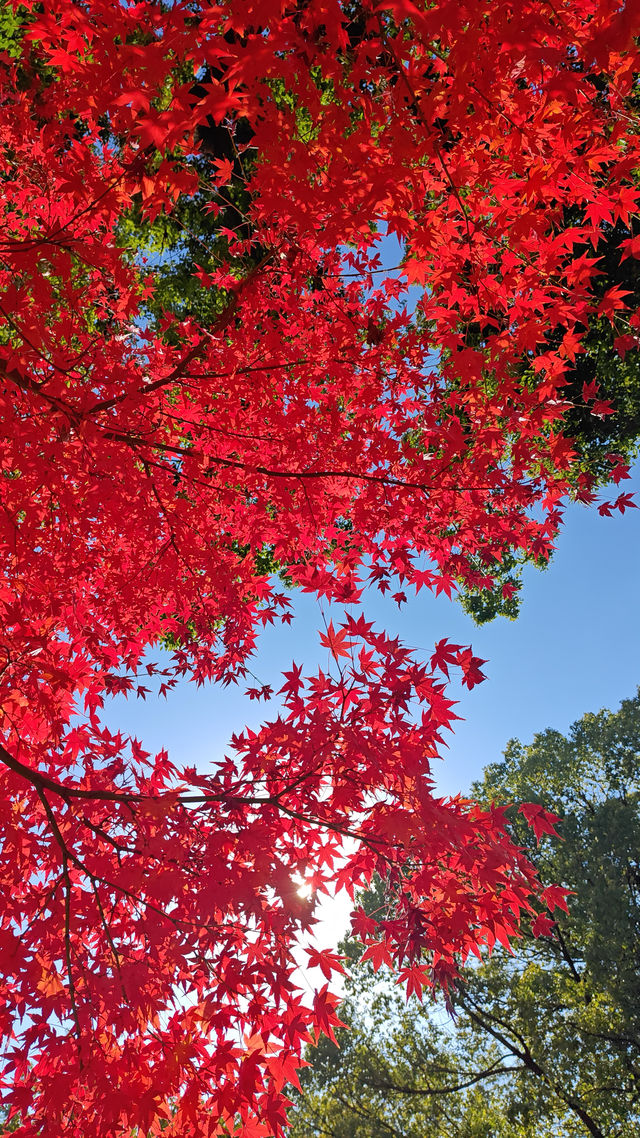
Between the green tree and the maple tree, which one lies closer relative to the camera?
the maple tree

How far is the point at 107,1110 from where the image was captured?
2979 mm

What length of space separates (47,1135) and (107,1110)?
1.13 ft

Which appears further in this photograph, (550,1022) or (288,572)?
(550,1022)

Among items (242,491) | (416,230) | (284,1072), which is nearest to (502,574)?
(242,491)

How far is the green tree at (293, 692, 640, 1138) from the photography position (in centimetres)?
1164

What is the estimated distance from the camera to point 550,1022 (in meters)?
12.9

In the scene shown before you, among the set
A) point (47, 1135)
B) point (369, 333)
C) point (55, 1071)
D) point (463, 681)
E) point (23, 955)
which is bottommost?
point (47, 1135)

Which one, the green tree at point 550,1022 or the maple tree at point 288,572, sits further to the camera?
the green tree at point 550,1022

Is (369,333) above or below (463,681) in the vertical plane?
above

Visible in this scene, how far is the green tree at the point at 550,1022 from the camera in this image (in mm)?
11641

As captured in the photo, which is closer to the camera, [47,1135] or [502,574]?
[47,1135]

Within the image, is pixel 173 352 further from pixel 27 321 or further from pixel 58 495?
pixel 27 321

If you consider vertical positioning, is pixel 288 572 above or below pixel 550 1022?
above

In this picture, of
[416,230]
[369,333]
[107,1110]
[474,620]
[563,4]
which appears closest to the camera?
[107,1110]
